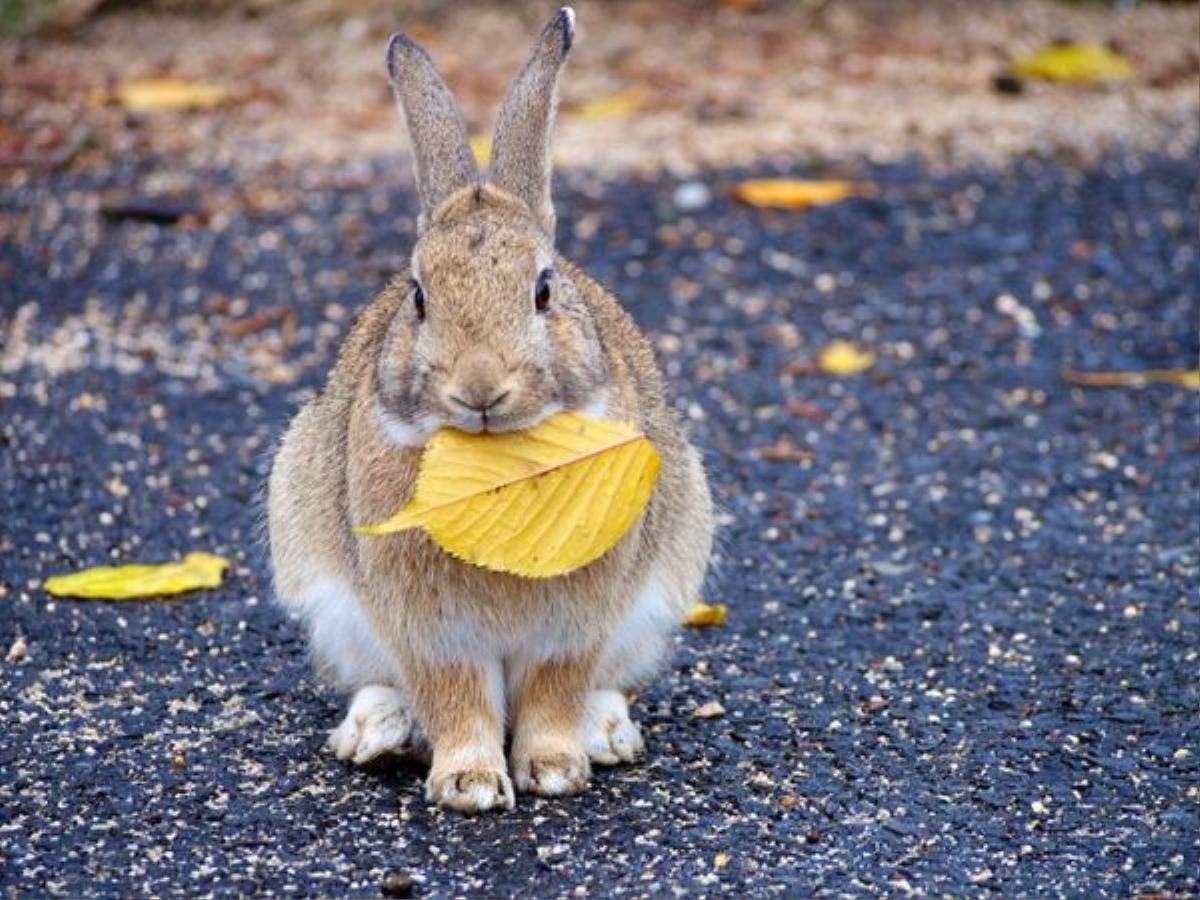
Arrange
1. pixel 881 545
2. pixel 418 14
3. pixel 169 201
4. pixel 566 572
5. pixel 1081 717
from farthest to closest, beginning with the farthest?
pixel 418 14
pixel 169 201
pixel 881 545
pixel 1081 717
pixel 566 572

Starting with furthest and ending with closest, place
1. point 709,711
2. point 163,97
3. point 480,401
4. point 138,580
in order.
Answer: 1. point 163,97
2. point 138,580
3. point 709,711
4. point 480,401

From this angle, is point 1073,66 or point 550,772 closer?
point 550,772

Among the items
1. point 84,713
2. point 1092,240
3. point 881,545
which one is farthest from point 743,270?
point 84,713

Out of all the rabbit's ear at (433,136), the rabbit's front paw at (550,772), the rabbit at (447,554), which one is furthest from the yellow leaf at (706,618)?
the rabbit's ear at (433,136)

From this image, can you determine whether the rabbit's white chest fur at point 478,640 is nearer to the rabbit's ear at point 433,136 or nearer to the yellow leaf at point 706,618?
the yellow leaf at point 706,618

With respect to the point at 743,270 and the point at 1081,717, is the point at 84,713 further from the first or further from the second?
the point at 743,270

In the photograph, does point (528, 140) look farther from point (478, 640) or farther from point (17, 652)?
point (17, 652)

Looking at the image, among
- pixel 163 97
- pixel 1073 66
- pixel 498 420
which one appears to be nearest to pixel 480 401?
pixel 498 420
